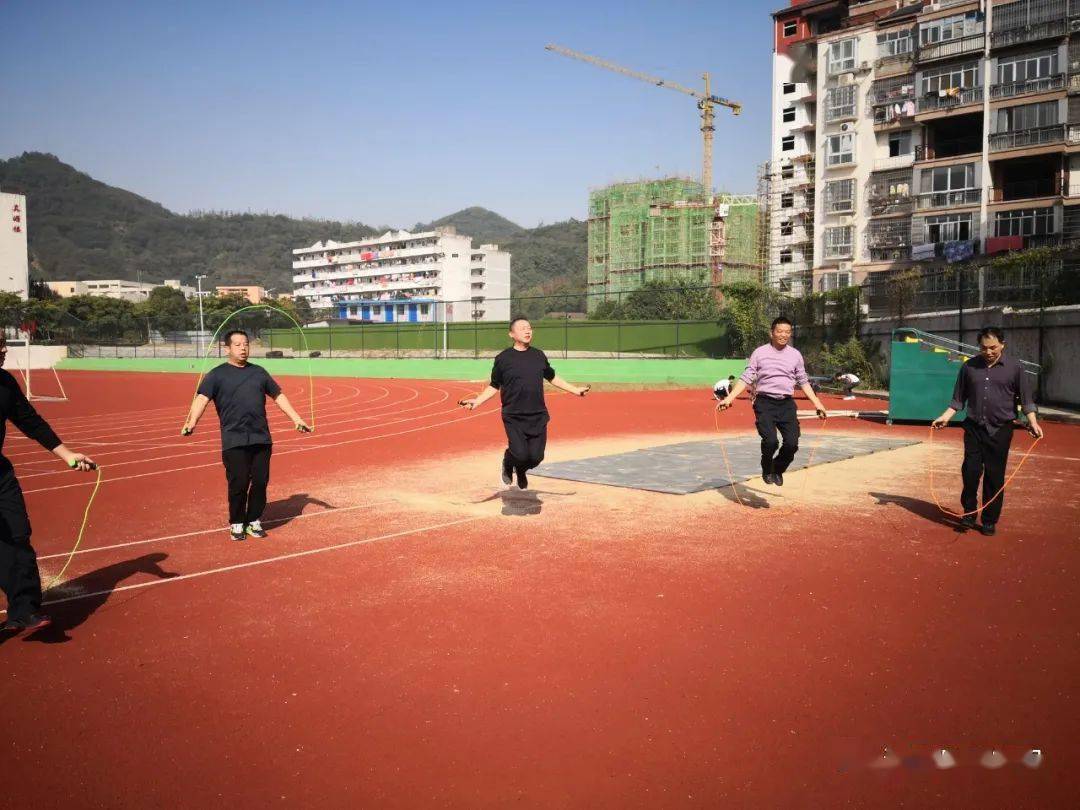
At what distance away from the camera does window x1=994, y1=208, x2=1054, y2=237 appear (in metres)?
43.7

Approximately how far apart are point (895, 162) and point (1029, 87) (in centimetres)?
904

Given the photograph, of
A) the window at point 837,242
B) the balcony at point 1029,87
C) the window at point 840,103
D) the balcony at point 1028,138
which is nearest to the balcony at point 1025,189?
the balcony at point 1028,138

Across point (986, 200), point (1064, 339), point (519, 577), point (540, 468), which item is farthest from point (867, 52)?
point (519, 577)

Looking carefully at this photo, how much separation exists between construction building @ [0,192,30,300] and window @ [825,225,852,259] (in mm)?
98893

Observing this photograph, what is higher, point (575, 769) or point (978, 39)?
point (978, 39)

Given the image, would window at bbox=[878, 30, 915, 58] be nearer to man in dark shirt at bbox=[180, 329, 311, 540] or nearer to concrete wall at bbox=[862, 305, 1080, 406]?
concrete wall at bbox=[862, 305, 1080, 406]

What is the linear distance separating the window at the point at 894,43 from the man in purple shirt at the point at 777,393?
2066 inches

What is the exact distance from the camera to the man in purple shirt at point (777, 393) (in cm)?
827

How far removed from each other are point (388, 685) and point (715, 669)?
5.67 feet

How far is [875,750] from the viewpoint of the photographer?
11.5ft

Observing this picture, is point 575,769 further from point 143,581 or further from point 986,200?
point 986,200

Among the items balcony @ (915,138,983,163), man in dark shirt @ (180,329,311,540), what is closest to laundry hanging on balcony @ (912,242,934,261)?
balcony @ (915,138,983,163)

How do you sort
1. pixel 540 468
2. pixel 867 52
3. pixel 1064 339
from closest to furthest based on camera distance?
pixel 540 468 → pixel 1064 339 → pixel 867 52

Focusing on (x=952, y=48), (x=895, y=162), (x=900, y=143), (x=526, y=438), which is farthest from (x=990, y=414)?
(x=900, y=143)
